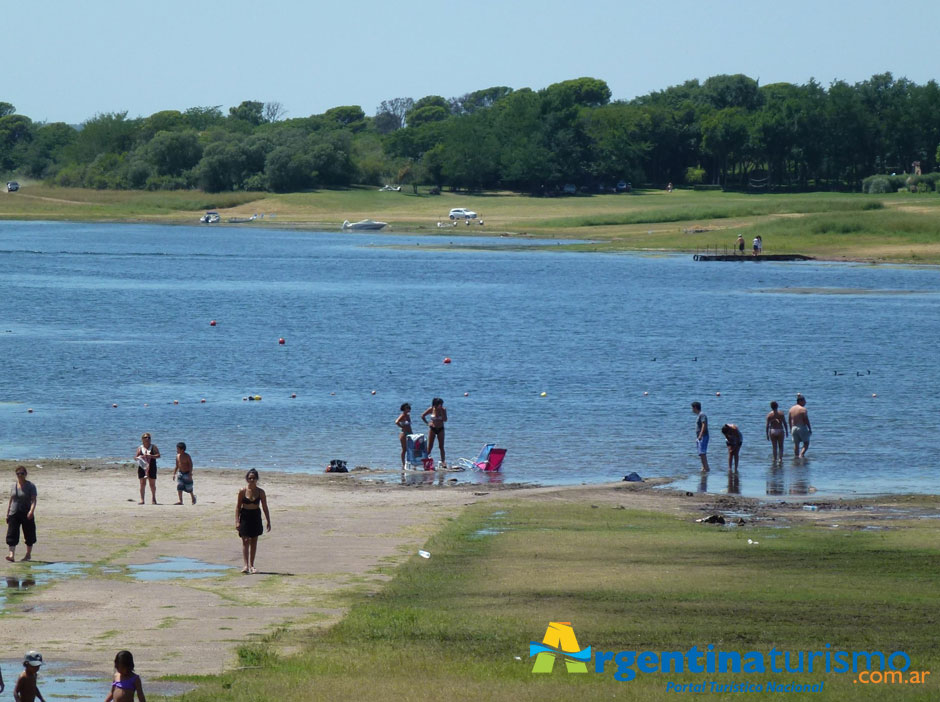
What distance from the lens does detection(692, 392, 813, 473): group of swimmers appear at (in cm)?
3088

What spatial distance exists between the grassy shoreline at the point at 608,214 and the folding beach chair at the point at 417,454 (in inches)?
2884

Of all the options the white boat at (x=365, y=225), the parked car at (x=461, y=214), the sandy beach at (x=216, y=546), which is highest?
the parked car at (x=461, y=214)

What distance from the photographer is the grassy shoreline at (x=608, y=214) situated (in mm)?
106000

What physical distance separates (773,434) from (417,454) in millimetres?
8518

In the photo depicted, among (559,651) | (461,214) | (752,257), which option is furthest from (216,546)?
(461,214)

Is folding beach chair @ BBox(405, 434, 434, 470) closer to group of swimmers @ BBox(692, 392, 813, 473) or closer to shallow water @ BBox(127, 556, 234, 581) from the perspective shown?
group of swimmers @ BBox(692, 392, 813, 473)

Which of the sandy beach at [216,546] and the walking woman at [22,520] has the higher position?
the walking woman at [22,520]

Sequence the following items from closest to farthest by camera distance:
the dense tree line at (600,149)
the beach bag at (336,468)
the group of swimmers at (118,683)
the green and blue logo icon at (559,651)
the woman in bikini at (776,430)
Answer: the group of swimmers at (118,683), the green and blue logo icon at (559,651), the beach bag at (336,468), the woman in bikini at (776,430), the dense tree line at (600,149)

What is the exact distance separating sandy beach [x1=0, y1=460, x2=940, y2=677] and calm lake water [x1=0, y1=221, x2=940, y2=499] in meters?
2.61

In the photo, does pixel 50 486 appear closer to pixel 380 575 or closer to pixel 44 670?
pixel 380 575

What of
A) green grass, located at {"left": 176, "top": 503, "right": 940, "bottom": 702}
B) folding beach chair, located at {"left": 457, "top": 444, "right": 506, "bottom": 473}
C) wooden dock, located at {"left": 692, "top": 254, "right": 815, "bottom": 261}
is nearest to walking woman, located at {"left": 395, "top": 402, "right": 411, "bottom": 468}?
folding beach chair, located at {"left": 457, "top": 444, "right": 506, "bottom": 473}

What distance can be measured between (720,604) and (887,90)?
577 ft

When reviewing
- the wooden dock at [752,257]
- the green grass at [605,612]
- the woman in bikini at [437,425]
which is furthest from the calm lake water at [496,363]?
the green grass at [605,612]

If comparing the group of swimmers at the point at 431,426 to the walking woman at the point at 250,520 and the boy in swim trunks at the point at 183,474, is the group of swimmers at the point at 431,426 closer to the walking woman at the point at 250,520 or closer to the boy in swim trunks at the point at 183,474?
the boy in swim trunks at the point at 183,474
